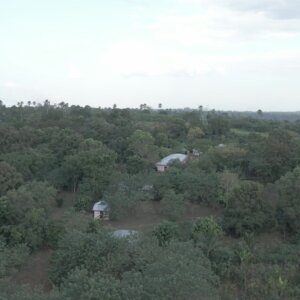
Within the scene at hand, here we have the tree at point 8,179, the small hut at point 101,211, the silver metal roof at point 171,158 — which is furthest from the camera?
the silver metal roof at point 171,158

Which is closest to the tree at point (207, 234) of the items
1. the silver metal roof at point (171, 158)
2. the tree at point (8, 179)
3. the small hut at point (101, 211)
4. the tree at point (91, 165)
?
the small hut at point (101, 211)

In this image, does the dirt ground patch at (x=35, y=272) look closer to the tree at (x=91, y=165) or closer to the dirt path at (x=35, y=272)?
the dirt path at (x=35, y=272)

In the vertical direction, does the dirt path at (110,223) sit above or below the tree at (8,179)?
below

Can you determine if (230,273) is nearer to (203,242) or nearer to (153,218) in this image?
(203,242)

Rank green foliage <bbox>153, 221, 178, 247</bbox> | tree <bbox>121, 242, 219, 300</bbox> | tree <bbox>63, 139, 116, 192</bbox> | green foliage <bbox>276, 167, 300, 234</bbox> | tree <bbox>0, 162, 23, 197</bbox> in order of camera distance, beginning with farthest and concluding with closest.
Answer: tree <bbox>63, 139, 116, 192</bbox> → tree <bbox>0, 162, 23, 197</bbox> → green foliage <bbox>276, 167, 300, 234</bbox> → green foliage <bbox>153, 221, 178, 247</bbox> → tree <bbox>121, 242, 219, 300</bbox>

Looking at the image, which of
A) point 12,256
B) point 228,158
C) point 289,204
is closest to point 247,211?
point 289,204

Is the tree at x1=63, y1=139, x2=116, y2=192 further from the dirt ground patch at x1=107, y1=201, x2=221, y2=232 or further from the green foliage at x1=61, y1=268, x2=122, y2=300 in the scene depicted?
the green foliage at x1=61, y1=268, x2=122, y2=300

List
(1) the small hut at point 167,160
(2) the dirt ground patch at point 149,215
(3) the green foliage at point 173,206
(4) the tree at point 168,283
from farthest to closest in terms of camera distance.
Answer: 1. (1) the small hut at point 167,160
2. (2) the dirt ground patch at point 149,215
3. (3) the green foliage at point 173,206
4. (4) the tree at point 168,283

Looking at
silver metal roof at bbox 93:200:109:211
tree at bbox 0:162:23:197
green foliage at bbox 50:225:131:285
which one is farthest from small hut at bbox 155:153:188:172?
green foliage at bbox 50:225:131:285

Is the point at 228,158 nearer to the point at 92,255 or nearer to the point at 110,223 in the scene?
the point at 110,223
